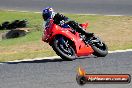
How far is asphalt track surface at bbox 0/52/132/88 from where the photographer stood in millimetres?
12164

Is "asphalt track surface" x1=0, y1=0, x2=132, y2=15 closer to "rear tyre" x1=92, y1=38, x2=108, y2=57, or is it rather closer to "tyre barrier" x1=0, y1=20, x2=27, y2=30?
"tyre barrier" x1=0, y1=20, x2=27, y2=30

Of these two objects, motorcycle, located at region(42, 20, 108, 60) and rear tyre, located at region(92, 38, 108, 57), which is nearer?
motorcycle, located at region(42, 20, 108, 60)

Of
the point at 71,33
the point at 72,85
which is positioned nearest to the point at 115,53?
the point at 71,33

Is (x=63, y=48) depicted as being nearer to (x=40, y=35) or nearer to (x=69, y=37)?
(x=69, y=37)

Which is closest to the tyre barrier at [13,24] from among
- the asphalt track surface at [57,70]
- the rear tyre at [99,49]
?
the rear tyre at [99,49]

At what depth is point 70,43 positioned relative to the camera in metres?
15.4

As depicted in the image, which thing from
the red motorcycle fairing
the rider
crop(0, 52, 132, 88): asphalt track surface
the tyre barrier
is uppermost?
the rider

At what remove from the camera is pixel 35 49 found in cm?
1905

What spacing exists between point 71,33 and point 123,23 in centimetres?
859

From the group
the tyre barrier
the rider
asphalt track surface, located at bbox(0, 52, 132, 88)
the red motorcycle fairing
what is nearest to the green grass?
the tyre barrier

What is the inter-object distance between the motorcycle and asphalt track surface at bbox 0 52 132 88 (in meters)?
0.23

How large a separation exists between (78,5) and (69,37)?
1532 centimetres

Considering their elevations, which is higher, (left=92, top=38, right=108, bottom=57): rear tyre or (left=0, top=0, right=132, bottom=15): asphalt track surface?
(left=92, top=38, right=108, bottom=57): rear tyre

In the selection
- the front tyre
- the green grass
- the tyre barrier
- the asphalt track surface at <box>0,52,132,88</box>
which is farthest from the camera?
the tyre barrier
